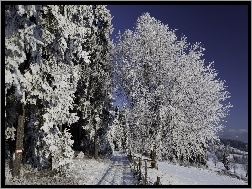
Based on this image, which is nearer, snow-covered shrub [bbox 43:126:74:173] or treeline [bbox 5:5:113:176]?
treeline [bbox 5:5:113:176]

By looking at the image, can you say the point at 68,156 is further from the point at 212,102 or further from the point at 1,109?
the point at 212,102

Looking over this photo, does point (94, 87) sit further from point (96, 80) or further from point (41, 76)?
point (41, 76)

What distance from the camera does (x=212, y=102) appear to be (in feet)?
106

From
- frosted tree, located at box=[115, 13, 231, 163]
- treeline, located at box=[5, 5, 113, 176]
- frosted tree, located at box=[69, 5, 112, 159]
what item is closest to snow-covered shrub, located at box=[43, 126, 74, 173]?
treeline, located at box=[5, 5, 113, 176]

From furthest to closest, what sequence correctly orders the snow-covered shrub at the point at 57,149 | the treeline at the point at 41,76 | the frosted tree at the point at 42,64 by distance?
the snow-covered shrub at the point at 57,149
the treeline at the point at 41,76
the frosted tree at the point at 42,64

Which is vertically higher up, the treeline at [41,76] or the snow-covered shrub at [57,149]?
the treeline at [41,76]

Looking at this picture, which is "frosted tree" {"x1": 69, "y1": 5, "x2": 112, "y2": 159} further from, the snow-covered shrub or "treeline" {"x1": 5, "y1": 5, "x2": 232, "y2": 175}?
the snow-covered shrub

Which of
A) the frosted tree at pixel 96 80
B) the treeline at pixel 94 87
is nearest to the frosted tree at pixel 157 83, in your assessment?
the treeline at pixel 94 87

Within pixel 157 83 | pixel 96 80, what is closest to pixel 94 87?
pixel 96 80

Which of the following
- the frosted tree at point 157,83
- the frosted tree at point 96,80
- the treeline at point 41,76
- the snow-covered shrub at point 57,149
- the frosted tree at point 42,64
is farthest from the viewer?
the frosted tree at point 96,80

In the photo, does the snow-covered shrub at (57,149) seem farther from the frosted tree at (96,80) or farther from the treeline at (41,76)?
the frosted tree at (96,80)

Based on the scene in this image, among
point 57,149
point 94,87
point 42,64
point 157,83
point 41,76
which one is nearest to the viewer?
point 41,76

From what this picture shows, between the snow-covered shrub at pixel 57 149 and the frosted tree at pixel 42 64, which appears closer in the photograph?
the frosted tree at pixel 42 64

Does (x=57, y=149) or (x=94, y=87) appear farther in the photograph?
(x=94, y=87)
